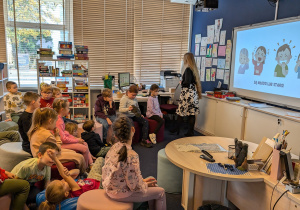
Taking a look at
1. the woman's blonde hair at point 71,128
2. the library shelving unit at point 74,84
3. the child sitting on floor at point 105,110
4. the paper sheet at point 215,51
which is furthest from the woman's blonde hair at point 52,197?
the paper sheet at point 215,51

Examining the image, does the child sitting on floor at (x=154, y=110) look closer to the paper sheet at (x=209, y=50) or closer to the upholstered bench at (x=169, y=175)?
the paper sheet at (x=209, y=50)

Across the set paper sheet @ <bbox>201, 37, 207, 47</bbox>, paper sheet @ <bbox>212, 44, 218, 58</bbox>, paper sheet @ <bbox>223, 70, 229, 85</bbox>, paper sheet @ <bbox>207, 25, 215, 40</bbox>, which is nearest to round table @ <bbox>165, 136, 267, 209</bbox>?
paper sheet @ <bbox>223, 70, 229, 85</bbox>

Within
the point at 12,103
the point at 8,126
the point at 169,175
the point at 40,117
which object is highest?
the point at 40,117

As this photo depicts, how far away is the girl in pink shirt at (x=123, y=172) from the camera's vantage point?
1.94m

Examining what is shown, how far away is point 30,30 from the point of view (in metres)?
5.38

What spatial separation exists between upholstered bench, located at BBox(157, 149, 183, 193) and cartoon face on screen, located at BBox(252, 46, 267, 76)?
7.60ft

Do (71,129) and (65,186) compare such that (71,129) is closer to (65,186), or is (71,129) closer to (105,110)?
(105,110)

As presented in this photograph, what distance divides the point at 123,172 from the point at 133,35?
14.8ft

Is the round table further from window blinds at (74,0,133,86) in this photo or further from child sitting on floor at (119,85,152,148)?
window blinds at (74,0,133,86)

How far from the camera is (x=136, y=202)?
2.08 meters

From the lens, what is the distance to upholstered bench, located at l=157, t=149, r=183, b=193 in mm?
2867

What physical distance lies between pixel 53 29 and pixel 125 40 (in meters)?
1.51

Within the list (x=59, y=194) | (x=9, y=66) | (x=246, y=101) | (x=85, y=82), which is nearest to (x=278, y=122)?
(x=246, y=101)

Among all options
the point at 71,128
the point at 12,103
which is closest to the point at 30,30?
the point at 12,103
